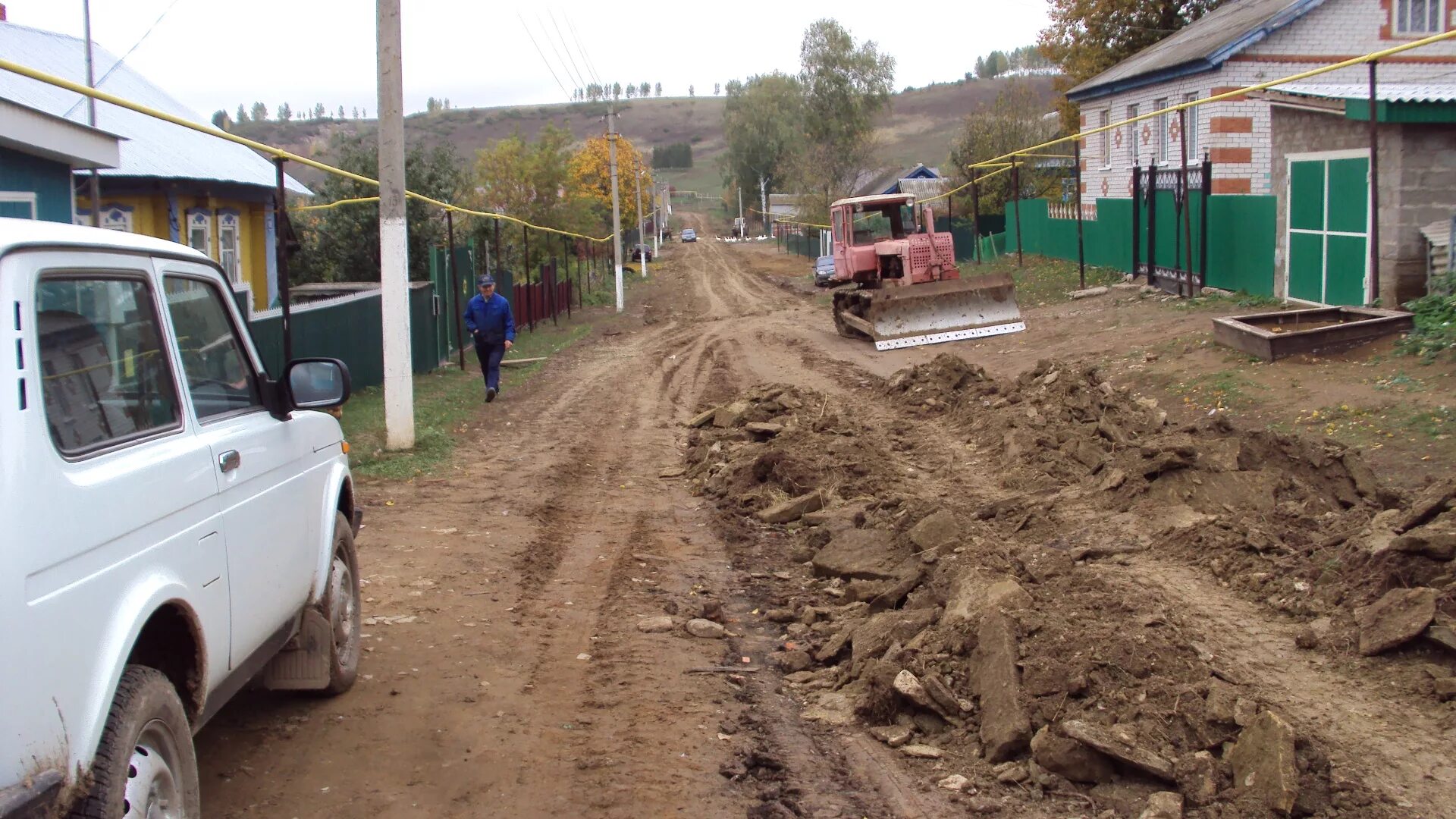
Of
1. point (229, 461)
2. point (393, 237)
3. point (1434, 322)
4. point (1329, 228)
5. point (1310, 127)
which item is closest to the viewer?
point (229, 461)

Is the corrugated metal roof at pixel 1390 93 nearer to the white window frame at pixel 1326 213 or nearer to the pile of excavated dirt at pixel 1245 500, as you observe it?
the white window frame at pixel 1326 213

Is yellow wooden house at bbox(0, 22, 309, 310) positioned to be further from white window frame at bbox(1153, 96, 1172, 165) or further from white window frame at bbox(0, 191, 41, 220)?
white window frame at bbox(1153, 96, 1172, 165)

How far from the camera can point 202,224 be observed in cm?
2127

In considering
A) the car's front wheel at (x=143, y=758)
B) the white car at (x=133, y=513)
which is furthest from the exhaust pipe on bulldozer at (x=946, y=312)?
the car's front wheel at (x=143, y=758)

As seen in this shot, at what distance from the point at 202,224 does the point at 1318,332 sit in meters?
18.2

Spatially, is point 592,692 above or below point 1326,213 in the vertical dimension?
below

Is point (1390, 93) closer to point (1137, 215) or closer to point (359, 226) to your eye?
point (1137, 215)

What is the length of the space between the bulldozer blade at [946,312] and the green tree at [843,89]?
177 feet

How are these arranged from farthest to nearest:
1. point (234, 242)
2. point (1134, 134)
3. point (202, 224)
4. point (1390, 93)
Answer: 1. point (1134, 134)
2. point (234, 242)
3. point (202, 224)
4. point (1390, 93)

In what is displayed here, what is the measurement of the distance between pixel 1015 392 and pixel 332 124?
557 ft

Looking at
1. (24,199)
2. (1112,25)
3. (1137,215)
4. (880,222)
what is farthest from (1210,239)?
(1112,25)

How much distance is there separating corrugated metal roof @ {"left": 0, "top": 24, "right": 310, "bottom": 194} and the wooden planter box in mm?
14104

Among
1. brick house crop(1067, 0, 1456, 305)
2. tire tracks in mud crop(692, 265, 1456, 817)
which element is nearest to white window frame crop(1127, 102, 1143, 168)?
brick house crop(1067, 0, 1456, 305)

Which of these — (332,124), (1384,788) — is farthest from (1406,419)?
(332,124)
